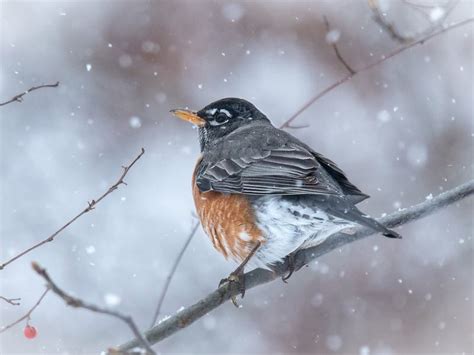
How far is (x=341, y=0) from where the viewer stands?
770 centimetres

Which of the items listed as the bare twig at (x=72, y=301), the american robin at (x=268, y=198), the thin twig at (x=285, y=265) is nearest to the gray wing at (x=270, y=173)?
the american robin at (x=268, y=198)

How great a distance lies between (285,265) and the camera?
146 inches

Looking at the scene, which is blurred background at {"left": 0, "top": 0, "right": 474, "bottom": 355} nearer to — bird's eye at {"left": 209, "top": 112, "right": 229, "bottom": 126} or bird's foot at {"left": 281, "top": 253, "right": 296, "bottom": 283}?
bird's eye at {"left": 209, "top": 112, "right": 229, "bottom": 126}

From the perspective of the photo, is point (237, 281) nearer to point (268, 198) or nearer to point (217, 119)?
point (268, 198)

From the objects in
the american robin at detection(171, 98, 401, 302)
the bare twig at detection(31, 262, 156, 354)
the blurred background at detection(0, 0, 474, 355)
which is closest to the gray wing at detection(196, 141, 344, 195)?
the american robin at detection(171, 98, 401, 302)

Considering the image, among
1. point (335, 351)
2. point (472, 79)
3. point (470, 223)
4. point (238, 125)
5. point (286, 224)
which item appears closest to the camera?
point (286, 224)

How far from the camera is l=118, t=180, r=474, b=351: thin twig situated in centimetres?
298

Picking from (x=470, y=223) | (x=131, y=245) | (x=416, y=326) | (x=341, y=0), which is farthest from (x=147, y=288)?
(x=341, y=0)

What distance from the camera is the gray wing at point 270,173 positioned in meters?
3.54

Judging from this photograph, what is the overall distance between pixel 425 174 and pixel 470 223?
665 mm

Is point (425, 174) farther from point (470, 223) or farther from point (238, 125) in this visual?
point (238, 125)

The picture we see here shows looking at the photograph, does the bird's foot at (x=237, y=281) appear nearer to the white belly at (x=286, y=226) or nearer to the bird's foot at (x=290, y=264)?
the white belly at (x=286, y=226)

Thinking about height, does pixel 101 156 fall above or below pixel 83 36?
below

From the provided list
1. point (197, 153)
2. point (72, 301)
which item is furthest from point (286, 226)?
point (197, 153)
